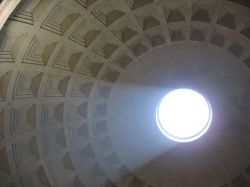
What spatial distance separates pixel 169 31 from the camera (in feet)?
68.3

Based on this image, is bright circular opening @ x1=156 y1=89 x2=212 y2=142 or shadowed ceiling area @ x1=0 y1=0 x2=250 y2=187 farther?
bright circular opening @ x1=156 y1=89 x2=212 y2=142

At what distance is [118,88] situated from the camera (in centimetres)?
2289

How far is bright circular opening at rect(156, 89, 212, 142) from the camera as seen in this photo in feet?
81.5

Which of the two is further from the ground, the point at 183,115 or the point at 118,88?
the point at 118,88

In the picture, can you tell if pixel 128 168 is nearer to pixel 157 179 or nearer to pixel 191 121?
pixel 157 179

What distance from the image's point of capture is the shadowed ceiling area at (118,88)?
19.2 metres

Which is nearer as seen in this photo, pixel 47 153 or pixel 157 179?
pixel 47 153

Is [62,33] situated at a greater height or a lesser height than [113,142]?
greater

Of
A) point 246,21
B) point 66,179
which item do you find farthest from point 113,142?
point 246,21

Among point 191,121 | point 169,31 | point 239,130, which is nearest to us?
point 169,31

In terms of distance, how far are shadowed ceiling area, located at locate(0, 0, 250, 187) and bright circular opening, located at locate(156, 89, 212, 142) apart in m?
0.61

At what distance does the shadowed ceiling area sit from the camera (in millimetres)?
19203

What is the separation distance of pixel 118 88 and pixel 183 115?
6.82 meters

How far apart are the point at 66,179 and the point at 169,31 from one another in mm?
9466
